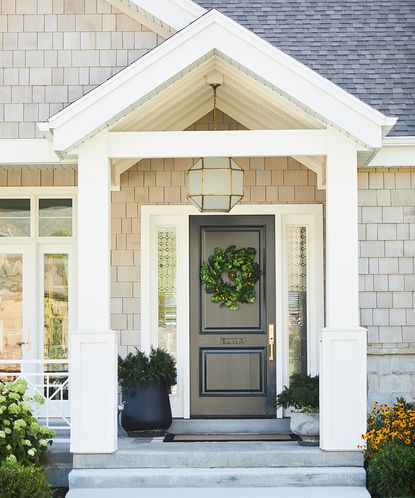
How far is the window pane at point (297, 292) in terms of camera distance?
31.0ft

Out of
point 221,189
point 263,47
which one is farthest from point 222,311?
point 263,47

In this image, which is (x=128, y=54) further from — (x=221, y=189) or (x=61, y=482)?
(x=61, y=482)

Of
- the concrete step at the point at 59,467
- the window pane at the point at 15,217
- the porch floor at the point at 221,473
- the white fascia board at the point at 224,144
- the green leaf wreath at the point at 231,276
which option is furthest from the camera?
the window pane at the point at 15,217

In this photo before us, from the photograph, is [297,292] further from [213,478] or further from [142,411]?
[213,478]

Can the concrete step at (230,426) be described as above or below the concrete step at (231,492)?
above

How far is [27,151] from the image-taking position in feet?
27.7

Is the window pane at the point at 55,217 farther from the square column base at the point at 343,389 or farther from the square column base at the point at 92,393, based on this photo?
the square column base at the point at 343,389

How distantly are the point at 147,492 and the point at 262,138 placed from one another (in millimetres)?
3079

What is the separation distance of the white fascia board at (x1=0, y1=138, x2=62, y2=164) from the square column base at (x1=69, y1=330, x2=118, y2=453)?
74.3 inches

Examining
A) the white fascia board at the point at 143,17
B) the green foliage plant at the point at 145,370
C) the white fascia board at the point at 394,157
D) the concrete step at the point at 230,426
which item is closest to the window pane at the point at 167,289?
the green foliage plant at the point at 145,370

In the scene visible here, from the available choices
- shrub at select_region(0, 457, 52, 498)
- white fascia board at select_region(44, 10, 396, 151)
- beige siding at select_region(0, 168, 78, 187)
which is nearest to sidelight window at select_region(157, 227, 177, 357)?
beige siding at select_region(0, 168, 78, 187)

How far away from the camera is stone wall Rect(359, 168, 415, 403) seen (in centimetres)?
867

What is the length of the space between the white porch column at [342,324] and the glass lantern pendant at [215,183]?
36.0 inches

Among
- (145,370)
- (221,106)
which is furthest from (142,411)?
(221,106)
